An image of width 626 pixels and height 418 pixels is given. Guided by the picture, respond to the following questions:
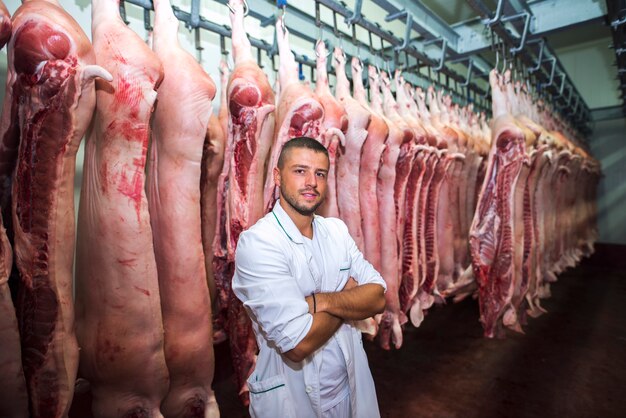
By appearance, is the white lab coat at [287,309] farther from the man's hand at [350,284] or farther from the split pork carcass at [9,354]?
the split pork carcass at [9,354]

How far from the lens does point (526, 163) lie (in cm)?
325

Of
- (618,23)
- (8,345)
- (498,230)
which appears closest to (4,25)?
(8,345)

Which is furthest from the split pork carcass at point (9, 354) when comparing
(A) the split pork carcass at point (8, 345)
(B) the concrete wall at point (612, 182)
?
(B) the concrete wall at point (612, 182)

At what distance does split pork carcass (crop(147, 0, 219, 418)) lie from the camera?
1.86m

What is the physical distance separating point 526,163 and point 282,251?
247 centimetres

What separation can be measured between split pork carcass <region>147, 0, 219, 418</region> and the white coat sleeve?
34cm

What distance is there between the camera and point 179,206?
190cm

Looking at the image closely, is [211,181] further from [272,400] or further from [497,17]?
[497,17]

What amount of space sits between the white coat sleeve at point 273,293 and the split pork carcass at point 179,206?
34 cm

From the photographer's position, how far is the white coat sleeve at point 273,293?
160cm

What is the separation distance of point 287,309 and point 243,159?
92cm

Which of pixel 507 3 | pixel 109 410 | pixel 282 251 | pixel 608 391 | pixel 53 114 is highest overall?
pixel 507 3

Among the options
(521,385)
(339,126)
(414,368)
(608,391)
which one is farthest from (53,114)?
(608,391)

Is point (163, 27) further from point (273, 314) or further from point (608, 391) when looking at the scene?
point (608, 391)
